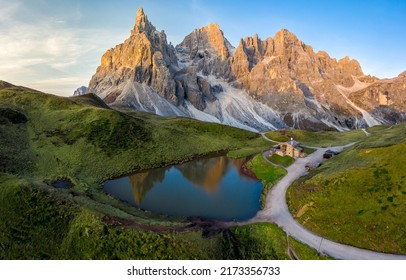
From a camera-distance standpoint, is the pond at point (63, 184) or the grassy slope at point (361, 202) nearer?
the grassy slope at point (361, 202)

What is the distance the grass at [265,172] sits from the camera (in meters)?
60.8

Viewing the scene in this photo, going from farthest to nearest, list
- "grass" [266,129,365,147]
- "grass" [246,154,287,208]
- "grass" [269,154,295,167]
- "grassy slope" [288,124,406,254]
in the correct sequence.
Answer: "grass" [266,129,365,147], "grass" [269,154,295,167], "grass" [246,154,287,208], "grassy slope" [288,124,406,254]

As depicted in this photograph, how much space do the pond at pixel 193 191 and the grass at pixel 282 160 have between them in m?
10.2

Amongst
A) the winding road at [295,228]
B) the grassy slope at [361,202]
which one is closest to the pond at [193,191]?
the winding road at [295,228]

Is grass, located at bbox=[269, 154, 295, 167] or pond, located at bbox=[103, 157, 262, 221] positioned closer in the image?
pond, located at bbox=[103, 157, 262, 221]

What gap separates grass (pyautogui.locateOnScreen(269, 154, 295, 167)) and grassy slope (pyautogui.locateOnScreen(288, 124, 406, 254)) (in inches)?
860

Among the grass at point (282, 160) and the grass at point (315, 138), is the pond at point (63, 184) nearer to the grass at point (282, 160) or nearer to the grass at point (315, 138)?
the grass at point (282, 160)

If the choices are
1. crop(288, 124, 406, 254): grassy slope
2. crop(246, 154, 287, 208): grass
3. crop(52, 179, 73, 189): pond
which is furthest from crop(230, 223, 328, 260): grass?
crop(52, 179, 73, 189): pond

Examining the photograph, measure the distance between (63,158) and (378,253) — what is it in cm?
7346

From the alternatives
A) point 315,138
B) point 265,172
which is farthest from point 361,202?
point 315,138

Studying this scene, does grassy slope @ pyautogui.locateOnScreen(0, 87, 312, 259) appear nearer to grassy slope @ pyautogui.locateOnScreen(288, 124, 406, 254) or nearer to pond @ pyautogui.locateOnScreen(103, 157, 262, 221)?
pond @ pyautogui.locateOnScreen(103, 157, 262, 221)

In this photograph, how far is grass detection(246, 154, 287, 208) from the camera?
60844 mm

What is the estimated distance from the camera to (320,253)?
35.8m

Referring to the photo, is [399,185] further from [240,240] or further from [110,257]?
[110,257]
